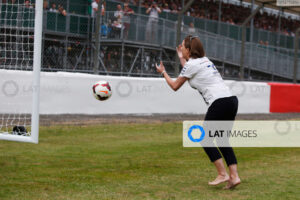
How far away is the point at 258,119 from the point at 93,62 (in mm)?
5379

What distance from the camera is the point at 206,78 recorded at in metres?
5.63

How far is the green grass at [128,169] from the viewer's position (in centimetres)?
535

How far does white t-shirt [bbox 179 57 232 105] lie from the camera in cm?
561

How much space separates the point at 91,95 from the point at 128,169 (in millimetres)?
5946

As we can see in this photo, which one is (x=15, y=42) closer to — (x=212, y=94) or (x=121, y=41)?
(x=121, y=41)

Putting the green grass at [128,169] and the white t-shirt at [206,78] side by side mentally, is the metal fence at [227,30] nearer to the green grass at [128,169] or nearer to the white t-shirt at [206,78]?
the green grass at [128,169]

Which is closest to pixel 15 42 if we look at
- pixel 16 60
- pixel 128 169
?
pixel 16 60

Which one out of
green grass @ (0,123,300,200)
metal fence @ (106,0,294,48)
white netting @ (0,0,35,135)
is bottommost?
green grass @ (0,123,300,200)

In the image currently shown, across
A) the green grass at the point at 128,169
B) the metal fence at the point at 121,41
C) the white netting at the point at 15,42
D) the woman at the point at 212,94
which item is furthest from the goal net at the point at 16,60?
the woman at the point at 212,94

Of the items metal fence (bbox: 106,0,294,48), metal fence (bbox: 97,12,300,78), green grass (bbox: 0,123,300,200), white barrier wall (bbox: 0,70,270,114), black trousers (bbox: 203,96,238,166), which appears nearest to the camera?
green grass (bbox: 0,123,300,200)

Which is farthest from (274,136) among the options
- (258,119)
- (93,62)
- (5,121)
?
(5,121)

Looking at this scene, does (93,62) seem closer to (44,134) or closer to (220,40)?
(44,134)

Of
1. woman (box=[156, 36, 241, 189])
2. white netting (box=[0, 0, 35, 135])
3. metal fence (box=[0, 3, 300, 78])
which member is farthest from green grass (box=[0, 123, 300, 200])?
metal fence (box=[0, 3, 300, 78])

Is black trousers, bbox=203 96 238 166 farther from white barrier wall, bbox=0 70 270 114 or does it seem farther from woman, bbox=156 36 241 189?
white barrier wall, bbox=0 70 270 114
